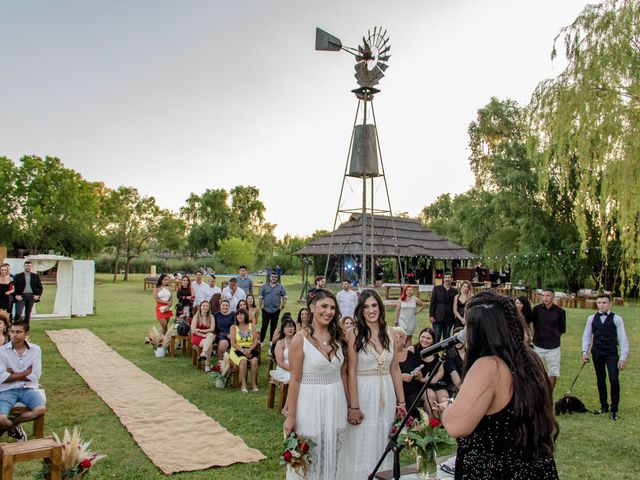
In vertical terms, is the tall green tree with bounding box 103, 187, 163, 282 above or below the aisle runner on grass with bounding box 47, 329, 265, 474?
above

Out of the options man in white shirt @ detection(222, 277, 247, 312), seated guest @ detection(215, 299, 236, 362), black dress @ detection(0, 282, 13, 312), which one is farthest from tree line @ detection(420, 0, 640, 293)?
black dress @ detection(0, 282, 13, 312)

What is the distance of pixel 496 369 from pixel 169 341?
32.1ft

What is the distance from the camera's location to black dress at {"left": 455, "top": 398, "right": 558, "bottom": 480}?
215 cm

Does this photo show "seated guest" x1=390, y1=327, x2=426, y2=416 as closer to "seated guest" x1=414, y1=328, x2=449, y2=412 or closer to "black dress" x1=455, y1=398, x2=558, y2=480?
"seated guest" x1=414, y1=328, x2=449, y2=412

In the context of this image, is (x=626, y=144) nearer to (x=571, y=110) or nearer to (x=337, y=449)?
(x=571, y=110)

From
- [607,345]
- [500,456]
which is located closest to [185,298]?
[607,345]

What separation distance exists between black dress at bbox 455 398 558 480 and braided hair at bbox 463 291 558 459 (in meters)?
0.04

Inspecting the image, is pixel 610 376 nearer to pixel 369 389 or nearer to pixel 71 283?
pixel 369 389

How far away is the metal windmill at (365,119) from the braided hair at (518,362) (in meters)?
10.8

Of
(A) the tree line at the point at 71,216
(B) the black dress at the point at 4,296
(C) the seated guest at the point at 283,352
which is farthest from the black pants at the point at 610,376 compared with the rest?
(A) the tree line at the point at 71,216

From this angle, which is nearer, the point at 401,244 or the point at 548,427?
the point at 548,427

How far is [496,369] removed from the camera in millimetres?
2109

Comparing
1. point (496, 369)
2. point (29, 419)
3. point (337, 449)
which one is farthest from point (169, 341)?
point (496, 369)

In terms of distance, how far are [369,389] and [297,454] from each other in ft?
2.90
